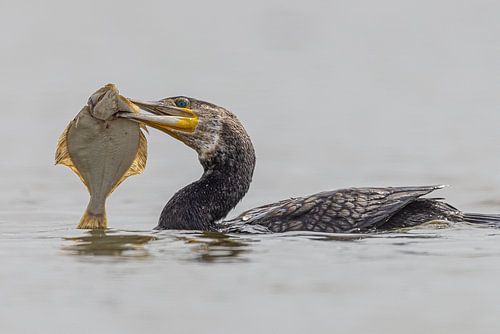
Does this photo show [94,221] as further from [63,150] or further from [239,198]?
[239,198]

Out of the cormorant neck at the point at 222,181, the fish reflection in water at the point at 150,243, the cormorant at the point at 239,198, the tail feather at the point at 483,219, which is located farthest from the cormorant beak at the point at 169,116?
the tail feather at the point at 483,219

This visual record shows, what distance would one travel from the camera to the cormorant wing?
13.3 meters

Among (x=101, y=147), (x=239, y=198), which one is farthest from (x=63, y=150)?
(x=239, y=198)

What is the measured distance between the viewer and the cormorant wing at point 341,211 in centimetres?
1328

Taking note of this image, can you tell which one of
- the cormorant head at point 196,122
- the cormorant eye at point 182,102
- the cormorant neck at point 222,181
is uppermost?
the cormorant eye at point 182,102

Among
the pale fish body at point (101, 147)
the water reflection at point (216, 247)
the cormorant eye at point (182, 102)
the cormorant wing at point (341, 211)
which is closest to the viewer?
the water reflection at point (216, 247)

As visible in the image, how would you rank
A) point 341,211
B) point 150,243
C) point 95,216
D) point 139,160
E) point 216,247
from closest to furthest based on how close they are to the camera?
point 216,247
point 150,243
point 341,211
point 95,216
point 139,160

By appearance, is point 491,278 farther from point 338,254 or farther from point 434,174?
point 434,174

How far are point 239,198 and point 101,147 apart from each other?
58.4 inches

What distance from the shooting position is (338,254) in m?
11.9

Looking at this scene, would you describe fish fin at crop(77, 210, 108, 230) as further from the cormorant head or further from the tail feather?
the tail feather

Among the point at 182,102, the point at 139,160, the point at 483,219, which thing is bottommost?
the point at 483,219

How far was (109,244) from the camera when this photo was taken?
496 inches

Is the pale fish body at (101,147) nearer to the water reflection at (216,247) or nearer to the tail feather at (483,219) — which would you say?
the water reflection at (216,247)
